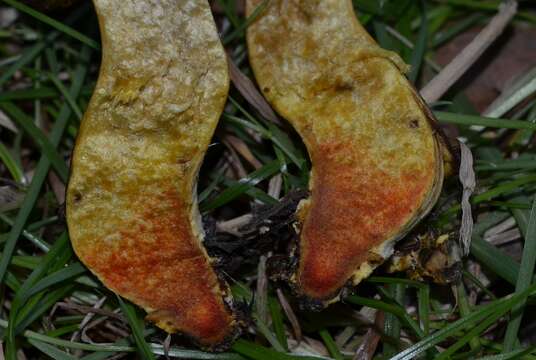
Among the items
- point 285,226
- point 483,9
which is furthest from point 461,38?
point 285,226

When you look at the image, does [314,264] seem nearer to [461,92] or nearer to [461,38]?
[461,92]

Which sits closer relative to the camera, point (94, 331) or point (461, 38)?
point (94, 331)

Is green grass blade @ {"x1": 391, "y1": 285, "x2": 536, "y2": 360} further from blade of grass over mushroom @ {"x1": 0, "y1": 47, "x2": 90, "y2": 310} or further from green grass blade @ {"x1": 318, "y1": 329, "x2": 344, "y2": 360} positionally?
blade of grass over mushroom @ {"x1": 0, "y1": 47, "x2": 90, "y2": 310}

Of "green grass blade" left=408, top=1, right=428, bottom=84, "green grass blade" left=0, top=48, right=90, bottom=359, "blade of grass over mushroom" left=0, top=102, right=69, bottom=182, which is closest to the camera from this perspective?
"green grass blade" left=0, top=48, right=90, bottom=359

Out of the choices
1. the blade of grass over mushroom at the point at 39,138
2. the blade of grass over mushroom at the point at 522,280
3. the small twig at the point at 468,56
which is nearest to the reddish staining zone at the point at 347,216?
the blade of grass over mushroom at the point at 522,280

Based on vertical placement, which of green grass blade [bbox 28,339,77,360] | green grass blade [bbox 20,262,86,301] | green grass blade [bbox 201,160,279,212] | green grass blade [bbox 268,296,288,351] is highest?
green grass blade [bbox 201,160,279,212]

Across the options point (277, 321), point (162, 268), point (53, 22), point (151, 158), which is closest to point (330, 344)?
point (277, 321)

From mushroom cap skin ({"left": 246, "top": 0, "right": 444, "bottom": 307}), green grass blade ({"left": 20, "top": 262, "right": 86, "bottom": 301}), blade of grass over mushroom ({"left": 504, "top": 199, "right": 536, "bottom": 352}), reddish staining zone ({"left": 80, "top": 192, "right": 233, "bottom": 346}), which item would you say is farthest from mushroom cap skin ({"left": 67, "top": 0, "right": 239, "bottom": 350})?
blade of grass over mushroom ({"left": 504, "top": 199, "right": 536, "bottom": 352})
